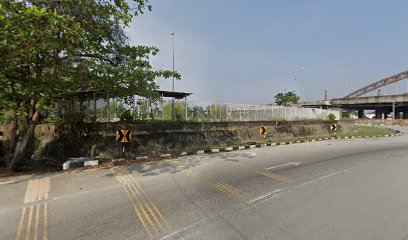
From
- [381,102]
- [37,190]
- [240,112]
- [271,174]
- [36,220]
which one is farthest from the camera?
[381,102]

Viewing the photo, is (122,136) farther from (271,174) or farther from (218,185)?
(271,174)

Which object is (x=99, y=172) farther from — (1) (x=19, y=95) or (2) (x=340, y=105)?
(2) (x=340, y=105)

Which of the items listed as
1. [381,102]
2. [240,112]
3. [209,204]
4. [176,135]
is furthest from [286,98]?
[209,204]

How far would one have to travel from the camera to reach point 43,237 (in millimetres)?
3609

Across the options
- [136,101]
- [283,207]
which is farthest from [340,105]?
[283,207]

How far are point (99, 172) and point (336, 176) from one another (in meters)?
8.39

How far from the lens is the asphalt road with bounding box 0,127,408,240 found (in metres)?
3.76

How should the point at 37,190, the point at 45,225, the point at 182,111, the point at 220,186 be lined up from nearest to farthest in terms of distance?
the point at 45,225
the point at 37,190
the point at 220,186
the point at 182,111

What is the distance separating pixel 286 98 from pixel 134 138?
5814 cm

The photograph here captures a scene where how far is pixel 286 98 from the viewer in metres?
62.9

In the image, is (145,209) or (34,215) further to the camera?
(145,209)

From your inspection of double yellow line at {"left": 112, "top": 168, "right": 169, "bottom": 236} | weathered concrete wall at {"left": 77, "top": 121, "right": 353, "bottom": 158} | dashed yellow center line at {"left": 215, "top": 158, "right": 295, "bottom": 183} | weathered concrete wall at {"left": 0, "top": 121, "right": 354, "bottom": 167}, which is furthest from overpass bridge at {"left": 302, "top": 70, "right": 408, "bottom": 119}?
double yellow line at {"left": 112, "top": 168, "right": 169, "bottom": 236}

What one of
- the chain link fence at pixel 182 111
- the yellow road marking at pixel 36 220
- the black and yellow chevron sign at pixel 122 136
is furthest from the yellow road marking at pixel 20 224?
the chain link fence at pixel 182 111

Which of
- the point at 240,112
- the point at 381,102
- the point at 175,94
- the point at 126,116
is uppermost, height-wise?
the point at 381,102
